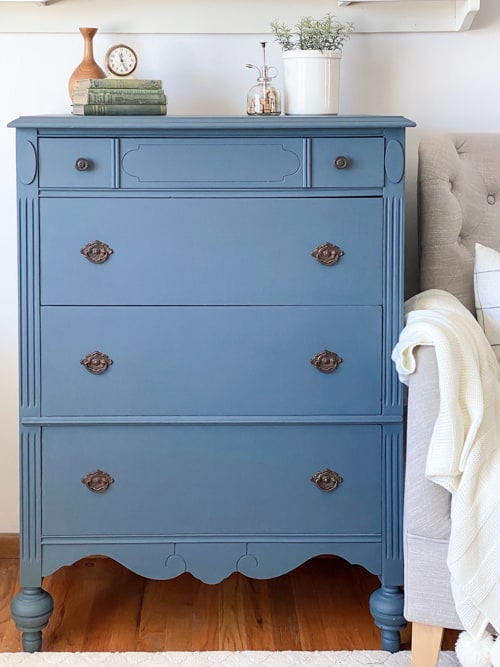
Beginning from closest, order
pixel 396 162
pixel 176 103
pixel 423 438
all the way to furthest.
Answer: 1. pixel 423 438
2. pixel 396 162
3. pixel 176 103

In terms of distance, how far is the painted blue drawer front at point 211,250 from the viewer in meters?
1.91

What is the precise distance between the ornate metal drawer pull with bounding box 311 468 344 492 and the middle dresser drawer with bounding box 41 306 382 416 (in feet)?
0.44

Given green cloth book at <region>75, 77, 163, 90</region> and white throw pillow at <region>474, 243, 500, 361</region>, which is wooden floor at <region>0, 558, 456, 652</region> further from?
green cloth book at <region>75, 77, 163, 90</region>

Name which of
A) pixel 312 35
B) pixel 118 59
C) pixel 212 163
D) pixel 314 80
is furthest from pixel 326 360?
pixel 118 59

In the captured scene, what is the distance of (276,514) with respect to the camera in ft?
6.50

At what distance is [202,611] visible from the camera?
7.21 ft

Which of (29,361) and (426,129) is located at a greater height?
(426,129)

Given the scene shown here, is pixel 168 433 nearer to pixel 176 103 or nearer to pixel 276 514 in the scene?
pixel 276 514

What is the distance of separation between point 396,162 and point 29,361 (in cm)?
87

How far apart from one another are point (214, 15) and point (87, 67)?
0.36 meters

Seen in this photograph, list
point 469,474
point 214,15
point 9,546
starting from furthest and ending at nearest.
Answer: point 9,546, point 214,15, point 469,474

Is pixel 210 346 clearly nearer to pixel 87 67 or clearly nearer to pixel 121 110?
pixel 121 110

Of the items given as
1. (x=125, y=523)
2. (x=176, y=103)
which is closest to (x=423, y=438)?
(x=125, y=523)

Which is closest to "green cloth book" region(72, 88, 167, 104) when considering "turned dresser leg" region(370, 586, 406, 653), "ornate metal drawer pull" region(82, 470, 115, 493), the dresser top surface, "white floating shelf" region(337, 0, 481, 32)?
the dresser top surface
